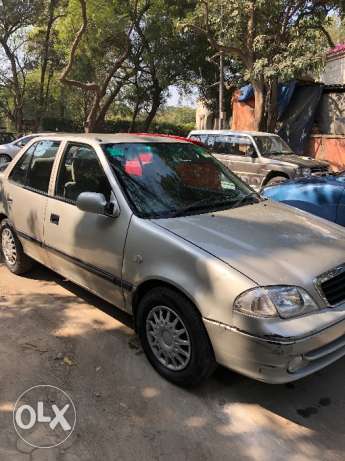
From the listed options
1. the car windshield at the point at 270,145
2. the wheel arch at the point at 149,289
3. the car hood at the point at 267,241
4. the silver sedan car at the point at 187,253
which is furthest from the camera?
the car windshield at the point at 270,145

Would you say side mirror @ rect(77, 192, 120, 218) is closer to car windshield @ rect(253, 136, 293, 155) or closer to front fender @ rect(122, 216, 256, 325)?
front fender @ rect(122, 216, 256, 325)

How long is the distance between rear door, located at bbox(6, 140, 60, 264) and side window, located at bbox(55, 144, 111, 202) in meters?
0.23

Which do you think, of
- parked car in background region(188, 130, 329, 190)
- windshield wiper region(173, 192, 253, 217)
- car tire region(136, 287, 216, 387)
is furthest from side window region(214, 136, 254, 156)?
car tire region(136, 287, 216, 387)

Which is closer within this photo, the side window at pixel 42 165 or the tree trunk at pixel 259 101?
the side window at pixel 42 165

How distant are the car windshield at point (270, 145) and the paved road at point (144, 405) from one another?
8.81 meters

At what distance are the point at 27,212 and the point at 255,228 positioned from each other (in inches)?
96.2

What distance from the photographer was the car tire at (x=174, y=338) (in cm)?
314

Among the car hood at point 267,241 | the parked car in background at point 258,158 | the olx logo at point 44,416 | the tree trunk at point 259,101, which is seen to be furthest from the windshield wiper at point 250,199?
the tree trunk at point 259,101

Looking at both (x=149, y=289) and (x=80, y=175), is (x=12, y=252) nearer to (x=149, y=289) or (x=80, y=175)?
(x=80, y=175)

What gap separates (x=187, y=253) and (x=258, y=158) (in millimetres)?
9206

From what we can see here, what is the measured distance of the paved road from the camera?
2.80 m

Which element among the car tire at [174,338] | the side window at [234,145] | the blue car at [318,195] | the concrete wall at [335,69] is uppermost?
the concrete wall at [335,69]

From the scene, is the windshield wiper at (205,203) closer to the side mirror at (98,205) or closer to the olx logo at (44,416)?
the side mirror at (98,205)

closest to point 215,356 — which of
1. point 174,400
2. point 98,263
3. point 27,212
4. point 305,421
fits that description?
point 174,400
